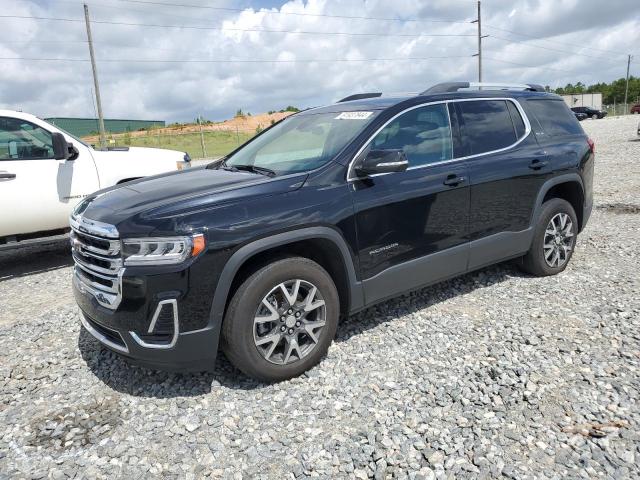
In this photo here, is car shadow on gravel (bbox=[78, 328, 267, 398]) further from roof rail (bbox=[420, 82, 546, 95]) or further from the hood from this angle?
roof rail (bbox=[420, 82, 546, 95])

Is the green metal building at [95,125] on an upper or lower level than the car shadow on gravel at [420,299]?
upper

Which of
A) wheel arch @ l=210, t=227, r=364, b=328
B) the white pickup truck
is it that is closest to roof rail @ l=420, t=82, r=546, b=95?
wheel arch @ l=210, t=227, r=364, b=328

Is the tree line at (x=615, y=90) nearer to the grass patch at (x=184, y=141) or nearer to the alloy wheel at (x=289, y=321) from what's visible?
the grass patch at (x=184, y=141)

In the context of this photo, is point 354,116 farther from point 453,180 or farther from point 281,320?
point 281,320

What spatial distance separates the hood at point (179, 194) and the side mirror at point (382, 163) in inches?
17.4

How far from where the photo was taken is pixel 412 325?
4117 millimetres

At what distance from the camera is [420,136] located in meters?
4.02

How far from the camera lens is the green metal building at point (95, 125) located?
39781 mm

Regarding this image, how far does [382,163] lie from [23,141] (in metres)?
4.93

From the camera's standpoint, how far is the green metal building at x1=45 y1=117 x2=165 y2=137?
3978cm

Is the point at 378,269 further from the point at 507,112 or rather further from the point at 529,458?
the point at 507,112

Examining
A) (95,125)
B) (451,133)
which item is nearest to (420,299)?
(451,133)

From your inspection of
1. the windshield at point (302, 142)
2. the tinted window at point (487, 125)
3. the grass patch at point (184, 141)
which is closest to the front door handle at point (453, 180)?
the tinted window at point (487, 125)

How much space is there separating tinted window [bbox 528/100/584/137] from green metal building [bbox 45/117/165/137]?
31.3 meters
